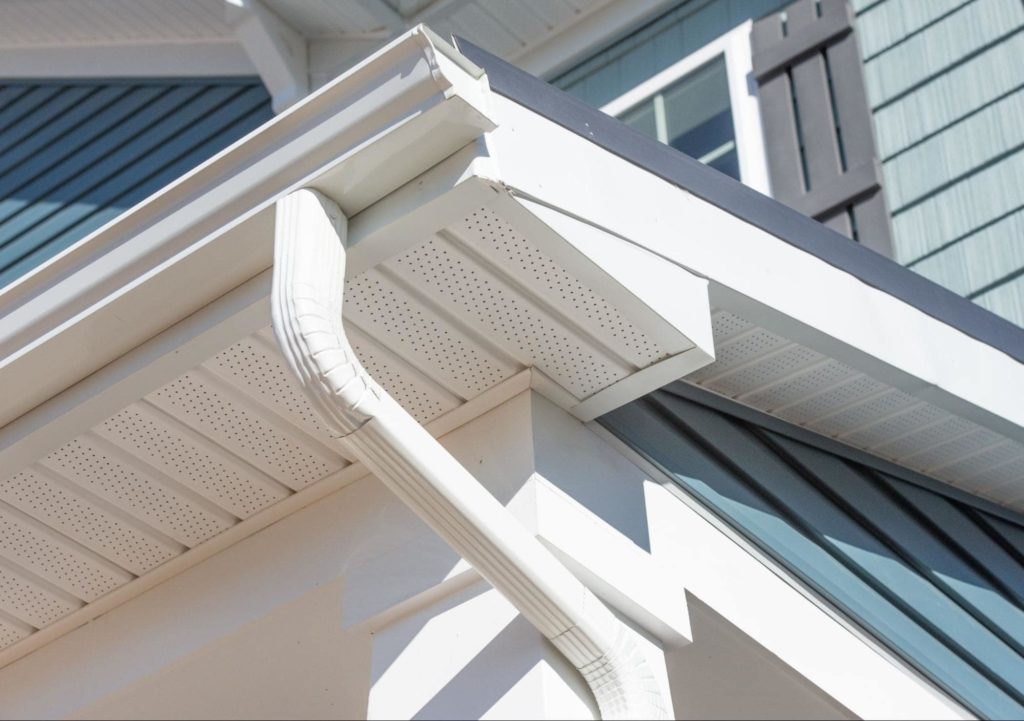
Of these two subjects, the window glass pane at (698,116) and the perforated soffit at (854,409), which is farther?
the window glass pane at (698,116)

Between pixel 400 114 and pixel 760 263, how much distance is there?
875 millimetres

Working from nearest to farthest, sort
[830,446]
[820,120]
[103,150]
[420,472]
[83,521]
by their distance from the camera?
1. [420,472]
2. [83,521]
3. [830,446]
4. [820,120]
5. [103,150]

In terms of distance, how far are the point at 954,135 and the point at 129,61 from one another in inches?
139

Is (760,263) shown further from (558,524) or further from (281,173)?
(281,173)

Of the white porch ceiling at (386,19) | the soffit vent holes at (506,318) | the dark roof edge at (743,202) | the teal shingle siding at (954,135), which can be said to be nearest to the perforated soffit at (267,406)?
the soffit vent holes at (506,318)

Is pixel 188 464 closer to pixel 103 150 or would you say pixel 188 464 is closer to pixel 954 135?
pixel 954 135

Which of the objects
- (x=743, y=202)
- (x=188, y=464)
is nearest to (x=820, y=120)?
(x=743, y=202)

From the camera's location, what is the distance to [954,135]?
4543mm

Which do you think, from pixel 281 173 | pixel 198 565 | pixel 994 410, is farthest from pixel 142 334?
pixel 994 410

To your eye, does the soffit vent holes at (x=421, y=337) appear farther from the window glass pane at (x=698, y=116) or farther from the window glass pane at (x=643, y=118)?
the window glass pane at (x=643, y=118)

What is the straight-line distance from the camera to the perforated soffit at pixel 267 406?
2.60 meters

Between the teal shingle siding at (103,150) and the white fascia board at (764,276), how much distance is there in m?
3.14

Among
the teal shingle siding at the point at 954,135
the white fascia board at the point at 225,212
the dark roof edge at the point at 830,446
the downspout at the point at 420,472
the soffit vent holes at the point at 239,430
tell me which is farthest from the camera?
the teal shingle siding at the point at 954,135

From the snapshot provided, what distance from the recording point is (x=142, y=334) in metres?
2.70
